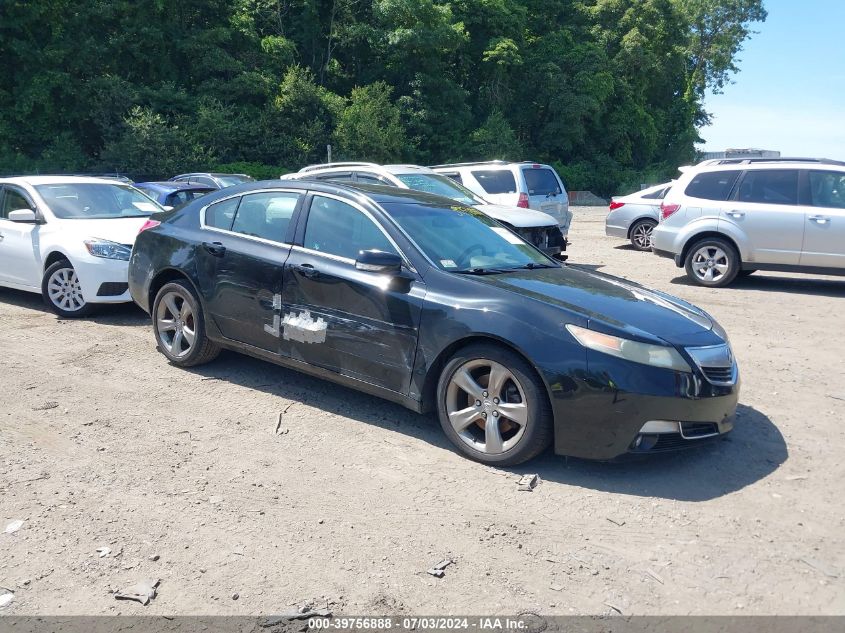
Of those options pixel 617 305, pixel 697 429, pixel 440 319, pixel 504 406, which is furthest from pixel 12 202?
pixel 697 429

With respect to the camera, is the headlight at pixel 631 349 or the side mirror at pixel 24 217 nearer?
the headlight at pixel 631 349

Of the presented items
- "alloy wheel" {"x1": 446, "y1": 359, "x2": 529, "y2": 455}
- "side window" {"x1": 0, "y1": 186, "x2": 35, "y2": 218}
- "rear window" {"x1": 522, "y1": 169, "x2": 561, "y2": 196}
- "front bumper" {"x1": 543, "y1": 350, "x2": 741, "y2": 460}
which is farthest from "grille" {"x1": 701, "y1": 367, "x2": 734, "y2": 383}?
"rear window" {"x1": 522, "y1": 169, "x2": 561, "y2": 196}

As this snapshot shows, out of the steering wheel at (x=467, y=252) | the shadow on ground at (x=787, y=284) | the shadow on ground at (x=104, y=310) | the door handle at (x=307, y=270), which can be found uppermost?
the steering wheel at (x=467, y=252)

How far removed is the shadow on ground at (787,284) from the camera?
11664 millimetres

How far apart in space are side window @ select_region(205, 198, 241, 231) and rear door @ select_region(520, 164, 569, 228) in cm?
821

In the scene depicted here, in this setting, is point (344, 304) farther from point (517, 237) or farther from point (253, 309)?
point (517, 237)

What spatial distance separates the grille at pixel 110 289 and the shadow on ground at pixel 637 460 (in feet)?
8.55

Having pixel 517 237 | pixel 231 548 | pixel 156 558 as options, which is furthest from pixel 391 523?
pixel 517 237

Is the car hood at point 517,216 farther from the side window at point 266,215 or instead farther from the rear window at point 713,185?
the side window at point 266,215

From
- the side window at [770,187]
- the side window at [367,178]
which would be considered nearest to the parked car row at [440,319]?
the side window at [367,178]

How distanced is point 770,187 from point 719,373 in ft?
25.1

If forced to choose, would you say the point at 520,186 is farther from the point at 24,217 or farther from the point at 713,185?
the point at 24,217

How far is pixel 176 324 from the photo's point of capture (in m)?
6.71

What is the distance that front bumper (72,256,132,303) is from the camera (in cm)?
847
